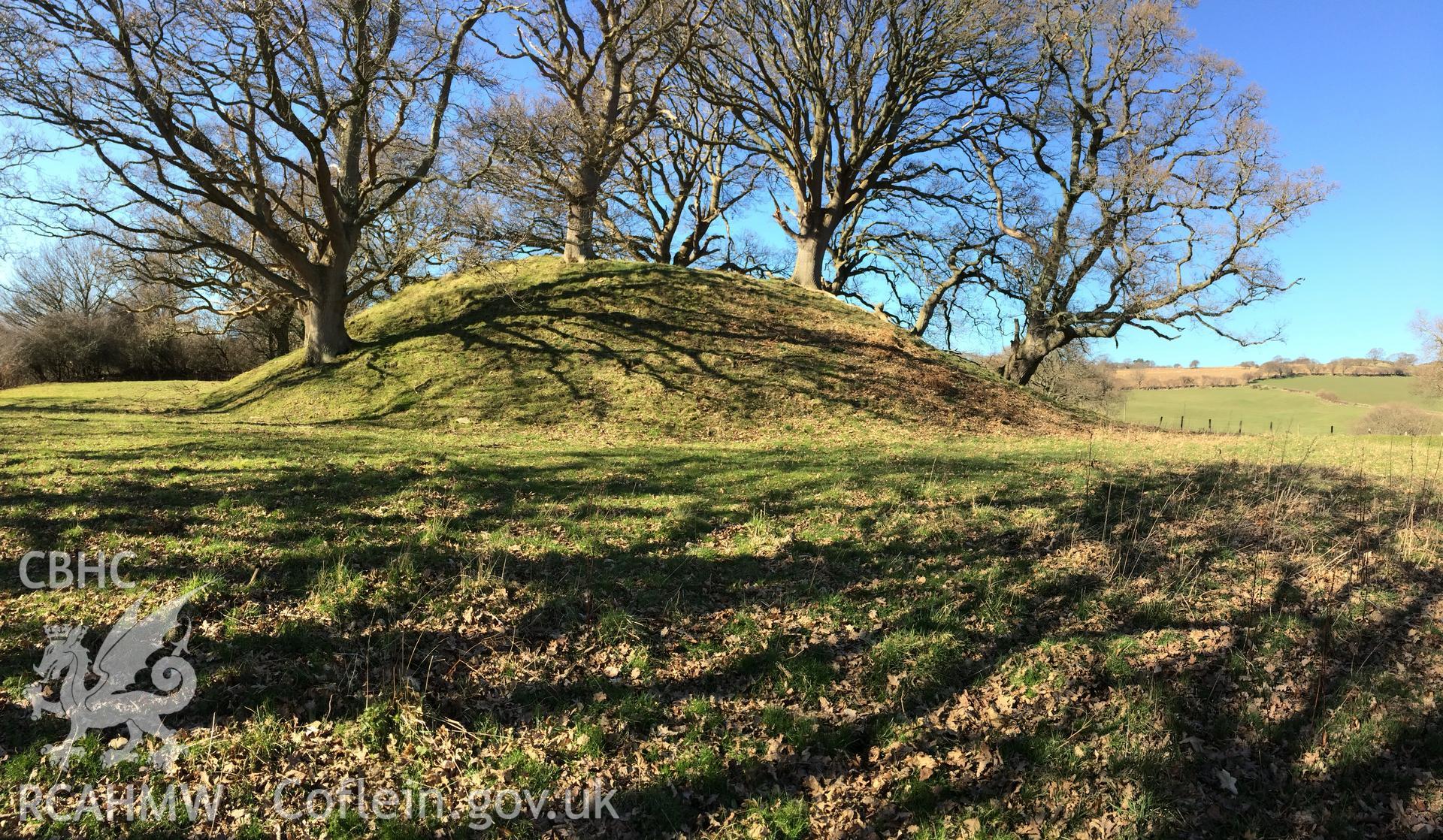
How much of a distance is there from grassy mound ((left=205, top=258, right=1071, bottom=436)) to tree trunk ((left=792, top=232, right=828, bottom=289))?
8.50 feet

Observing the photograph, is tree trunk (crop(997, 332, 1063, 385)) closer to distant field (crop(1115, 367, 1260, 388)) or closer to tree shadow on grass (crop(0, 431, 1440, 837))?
tree shadow on grass (crop(0, 431, 1440, 837))

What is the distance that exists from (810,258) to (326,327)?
17.3 meters

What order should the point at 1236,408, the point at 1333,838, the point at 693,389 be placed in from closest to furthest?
1. the point at 1333,838
2. the point at 693,389
3. the point at 1236,408

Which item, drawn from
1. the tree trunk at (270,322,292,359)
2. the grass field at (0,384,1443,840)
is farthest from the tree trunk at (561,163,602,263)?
the tree trunk at (270,322,292,359)

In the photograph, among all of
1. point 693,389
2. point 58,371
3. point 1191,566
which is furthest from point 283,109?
point 58,371

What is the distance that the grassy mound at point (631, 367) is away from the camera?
1616 centimetres

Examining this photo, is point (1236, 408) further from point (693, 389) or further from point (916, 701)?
point (916, 701)

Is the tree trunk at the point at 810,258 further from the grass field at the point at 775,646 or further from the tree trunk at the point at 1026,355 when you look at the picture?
the grass field at the point at 775,646

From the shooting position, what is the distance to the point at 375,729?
13.4 ft

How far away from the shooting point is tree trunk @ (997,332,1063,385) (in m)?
25.6

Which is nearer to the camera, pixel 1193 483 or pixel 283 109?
pixel 1193 483

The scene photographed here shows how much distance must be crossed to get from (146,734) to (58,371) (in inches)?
1732

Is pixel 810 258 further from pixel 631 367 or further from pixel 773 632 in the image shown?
pixel 773 632

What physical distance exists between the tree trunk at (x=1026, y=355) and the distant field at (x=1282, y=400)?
18.1 meters
